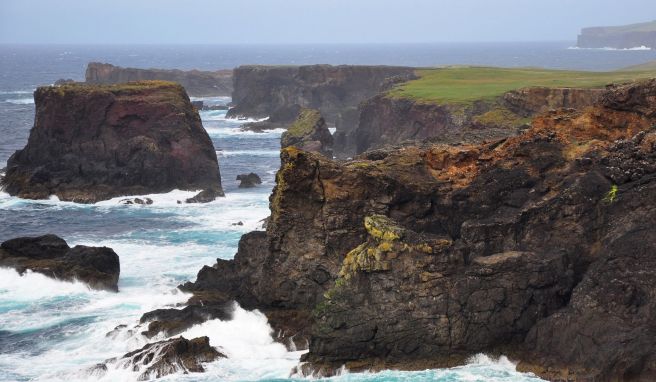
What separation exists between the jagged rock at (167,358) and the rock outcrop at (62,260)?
10538mm

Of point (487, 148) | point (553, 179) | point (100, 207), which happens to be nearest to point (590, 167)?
point (553, 179)

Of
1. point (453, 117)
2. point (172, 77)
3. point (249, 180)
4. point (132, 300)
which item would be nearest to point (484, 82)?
point (453, 117)

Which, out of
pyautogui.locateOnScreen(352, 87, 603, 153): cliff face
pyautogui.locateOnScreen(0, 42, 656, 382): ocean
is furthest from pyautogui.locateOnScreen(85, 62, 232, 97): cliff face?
pyautogui.locateOnScreen(0, 42, 656, 382): ocean

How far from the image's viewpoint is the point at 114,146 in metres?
67.0

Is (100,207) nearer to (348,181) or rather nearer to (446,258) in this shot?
(348,181)

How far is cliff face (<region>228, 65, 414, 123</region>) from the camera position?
118438 mm

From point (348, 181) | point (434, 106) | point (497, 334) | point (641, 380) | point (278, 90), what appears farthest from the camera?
point (278, 90)

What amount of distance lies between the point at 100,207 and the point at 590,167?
37.7 meters

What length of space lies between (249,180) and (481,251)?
1626 inches

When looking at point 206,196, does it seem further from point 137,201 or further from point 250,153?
point 250,153

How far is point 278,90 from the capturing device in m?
123

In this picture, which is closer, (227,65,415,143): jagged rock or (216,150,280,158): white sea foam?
(216,150,280,158): white sea foam

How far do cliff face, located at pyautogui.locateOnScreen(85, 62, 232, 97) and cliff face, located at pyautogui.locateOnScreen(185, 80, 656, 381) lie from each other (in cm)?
11774

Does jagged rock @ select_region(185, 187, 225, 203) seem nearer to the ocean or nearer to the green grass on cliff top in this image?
the ocean
